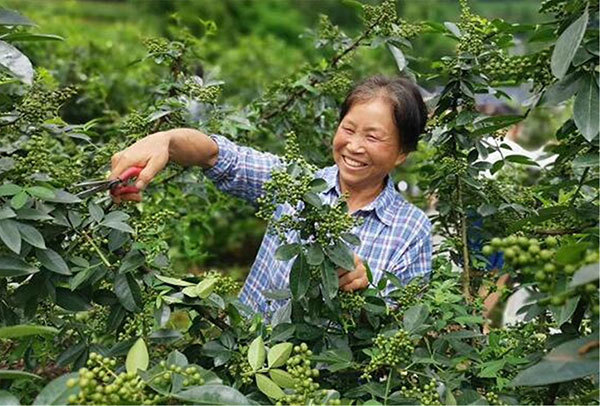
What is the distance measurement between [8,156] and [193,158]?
0.47 meters

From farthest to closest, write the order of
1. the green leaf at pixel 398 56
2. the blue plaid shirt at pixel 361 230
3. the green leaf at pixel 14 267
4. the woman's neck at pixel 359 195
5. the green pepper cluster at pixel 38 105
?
1. the green leaf at pixel 398 56
2. the woman's neck at pixel 359 195
3. the blue plaid shirt at pixel 361 230
4. the green pepper cluster at pixel 38 105
5. the green leaf at pixel 14 267

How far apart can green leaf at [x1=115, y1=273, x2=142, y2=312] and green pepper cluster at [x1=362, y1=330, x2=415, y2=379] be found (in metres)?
0.40

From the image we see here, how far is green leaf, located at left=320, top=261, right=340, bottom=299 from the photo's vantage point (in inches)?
53.7

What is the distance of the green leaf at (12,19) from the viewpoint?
4.37 ft

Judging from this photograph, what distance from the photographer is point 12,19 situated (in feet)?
4.41

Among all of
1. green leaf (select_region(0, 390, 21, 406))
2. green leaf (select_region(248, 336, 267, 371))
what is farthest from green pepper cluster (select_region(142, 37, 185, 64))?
green leaf (select_region(0, 390, 21, 406))

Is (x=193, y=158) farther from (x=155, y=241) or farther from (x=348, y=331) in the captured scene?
(x=348, y=331)

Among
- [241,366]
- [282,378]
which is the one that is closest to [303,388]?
[282,378]

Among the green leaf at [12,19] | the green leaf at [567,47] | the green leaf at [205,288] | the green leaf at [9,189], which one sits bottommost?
the green leaf at [205,288]

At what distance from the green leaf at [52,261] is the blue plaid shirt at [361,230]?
25.3 inches

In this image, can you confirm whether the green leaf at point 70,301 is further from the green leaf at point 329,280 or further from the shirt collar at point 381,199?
the shirt collar at point 381,199

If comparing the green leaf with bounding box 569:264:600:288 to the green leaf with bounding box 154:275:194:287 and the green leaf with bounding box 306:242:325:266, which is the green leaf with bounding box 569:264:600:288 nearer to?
the green leaf with bounding box 306:242:325:266

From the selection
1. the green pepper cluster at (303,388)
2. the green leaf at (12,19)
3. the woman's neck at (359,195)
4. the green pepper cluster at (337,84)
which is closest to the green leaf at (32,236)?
the green leaf at (12,19)

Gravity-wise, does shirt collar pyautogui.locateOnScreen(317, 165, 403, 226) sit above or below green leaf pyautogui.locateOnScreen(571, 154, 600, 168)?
below
